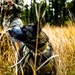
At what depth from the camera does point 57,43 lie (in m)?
4.63

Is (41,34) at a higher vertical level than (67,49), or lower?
higher

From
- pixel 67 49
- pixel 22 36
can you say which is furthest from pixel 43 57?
pixel 67 49

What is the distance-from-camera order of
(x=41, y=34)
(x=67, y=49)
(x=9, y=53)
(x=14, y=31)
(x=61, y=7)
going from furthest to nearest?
1. (x=61, y=7)
2. (x=67, y=49)
3. (x=9, y=53)
4. (x=41, y=34)
5. (x=14, y=31)

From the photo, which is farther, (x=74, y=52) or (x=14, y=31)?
(x=74, y=52)

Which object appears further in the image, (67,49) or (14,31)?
(67,49)

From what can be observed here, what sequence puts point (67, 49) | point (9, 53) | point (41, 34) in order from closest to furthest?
point (41, 34)
point (9, 53)
point (67, 49)

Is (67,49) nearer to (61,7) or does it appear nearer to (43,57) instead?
(43,57)

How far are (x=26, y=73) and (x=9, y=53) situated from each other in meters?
1.30

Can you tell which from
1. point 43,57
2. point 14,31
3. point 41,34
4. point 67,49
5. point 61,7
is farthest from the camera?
point 61,7

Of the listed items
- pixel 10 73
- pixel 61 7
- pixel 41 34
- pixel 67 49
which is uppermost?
pixel 41 34

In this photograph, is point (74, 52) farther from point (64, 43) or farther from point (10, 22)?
point (10, 22)

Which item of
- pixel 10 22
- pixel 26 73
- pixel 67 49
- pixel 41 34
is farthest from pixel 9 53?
pixel 41 34

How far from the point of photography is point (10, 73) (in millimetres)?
2824

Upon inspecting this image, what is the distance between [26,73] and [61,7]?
32.8 meters
